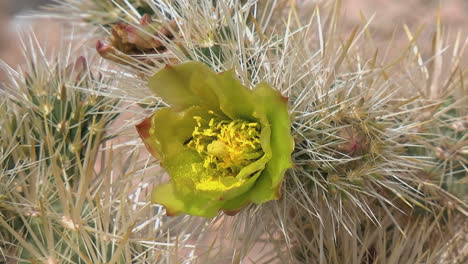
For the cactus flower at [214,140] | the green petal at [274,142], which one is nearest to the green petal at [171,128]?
the cactus flower at [214,140]

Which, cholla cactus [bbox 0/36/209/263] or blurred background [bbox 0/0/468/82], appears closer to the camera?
cholla cactus [bbox 0/36/209/263]

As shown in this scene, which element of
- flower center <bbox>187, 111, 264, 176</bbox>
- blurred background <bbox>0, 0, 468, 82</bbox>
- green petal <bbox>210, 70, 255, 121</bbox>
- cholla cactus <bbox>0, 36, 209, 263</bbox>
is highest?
green petal <bbox>210, 70, 255, 121</bbox>

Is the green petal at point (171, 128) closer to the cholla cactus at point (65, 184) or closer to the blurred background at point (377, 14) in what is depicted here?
the cholla cactus at point (65, 184)

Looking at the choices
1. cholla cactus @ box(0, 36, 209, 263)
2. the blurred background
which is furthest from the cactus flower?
the blurred background

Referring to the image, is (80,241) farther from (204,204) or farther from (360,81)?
(360,81)

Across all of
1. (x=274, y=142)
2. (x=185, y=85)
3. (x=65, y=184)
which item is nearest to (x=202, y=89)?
(x=185, y=85)

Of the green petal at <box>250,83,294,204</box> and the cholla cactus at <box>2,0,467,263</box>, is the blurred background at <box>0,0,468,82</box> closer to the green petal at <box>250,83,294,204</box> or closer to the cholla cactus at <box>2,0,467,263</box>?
the cholla cactus at <box>2,0,467,263</box>
